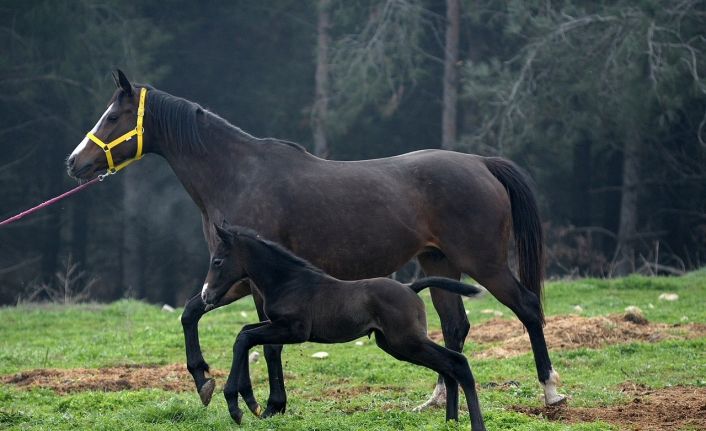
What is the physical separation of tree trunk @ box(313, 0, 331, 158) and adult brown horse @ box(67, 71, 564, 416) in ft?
54.8

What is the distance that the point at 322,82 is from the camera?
25.9 metres

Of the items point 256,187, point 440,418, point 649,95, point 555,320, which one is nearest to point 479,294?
point 440,418

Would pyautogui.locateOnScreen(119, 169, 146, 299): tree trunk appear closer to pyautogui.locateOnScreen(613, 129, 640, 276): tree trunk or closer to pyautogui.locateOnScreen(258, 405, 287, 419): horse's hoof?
pyautogui.locateOnScreen(613, 129, 640, 276): tree trunk

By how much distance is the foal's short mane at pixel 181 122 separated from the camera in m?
8.42

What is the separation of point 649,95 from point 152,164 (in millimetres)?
12866

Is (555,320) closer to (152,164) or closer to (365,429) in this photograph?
(365,429)

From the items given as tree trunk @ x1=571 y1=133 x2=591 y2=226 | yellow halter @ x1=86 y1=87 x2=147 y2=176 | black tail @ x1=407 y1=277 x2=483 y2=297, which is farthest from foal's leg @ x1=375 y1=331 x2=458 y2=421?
tree trunk @ x1=571 y1=133 x2=591 y2=226

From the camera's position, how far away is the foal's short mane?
8.42 meters

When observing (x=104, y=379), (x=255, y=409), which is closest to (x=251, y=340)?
(x=255, y=409)

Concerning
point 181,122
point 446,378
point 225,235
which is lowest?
point 446,378

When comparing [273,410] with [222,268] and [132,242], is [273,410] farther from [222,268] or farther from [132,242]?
[132,242]

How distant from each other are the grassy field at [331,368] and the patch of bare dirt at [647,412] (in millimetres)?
199

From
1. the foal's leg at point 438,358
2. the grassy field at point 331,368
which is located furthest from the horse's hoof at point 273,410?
the foal's leg at point 438,358

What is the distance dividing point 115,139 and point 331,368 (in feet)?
11.4
